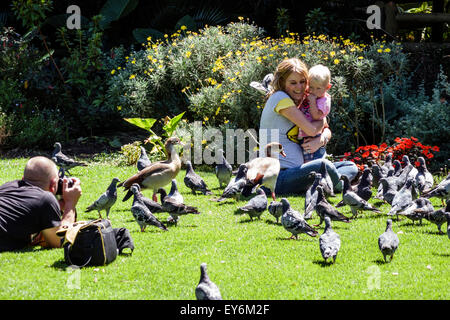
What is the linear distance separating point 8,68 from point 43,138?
2.46 metres

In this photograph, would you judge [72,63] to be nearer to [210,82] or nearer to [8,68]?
[8,68]

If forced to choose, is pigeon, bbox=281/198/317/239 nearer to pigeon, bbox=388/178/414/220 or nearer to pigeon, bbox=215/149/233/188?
pigeon, bbox=388/178/414/220

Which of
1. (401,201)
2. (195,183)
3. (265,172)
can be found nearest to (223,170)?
(195,183)

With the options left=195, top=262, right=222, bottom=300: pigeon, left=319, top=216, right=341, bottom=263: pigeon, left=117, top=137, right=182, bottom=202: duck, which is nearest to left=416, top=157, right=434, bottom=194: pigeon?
left=319, top=216, right=341, bottom=263: pigeon

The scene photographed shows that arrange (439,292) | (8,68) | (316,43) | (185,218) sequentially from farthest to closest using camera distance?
1. (8,68)
2. (316,43)
3. (185,218)
4. (439,292)

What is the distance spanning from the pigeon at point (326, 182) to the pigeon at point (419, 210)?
1.40 m

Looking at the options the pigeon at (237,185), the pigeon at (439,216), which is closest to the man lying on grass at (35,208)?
the pigeon at (237,185)

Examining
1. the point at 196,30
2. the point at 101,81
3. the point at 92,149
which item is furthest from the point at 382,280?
the point at 196,30

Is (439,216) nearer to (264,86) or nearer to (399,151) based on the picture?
(399,151)

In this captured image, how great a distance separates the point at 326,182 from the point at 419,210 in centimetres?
170

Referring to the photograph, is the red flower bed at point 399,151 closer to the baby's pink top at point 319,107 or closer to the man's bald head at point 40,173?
the baby's pink top at point 319,107

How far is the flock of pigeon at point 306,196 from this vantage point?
698 cm

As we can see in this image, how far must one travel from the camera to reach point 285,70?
9172 mm

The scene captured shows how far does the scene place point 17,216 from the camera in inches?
244
